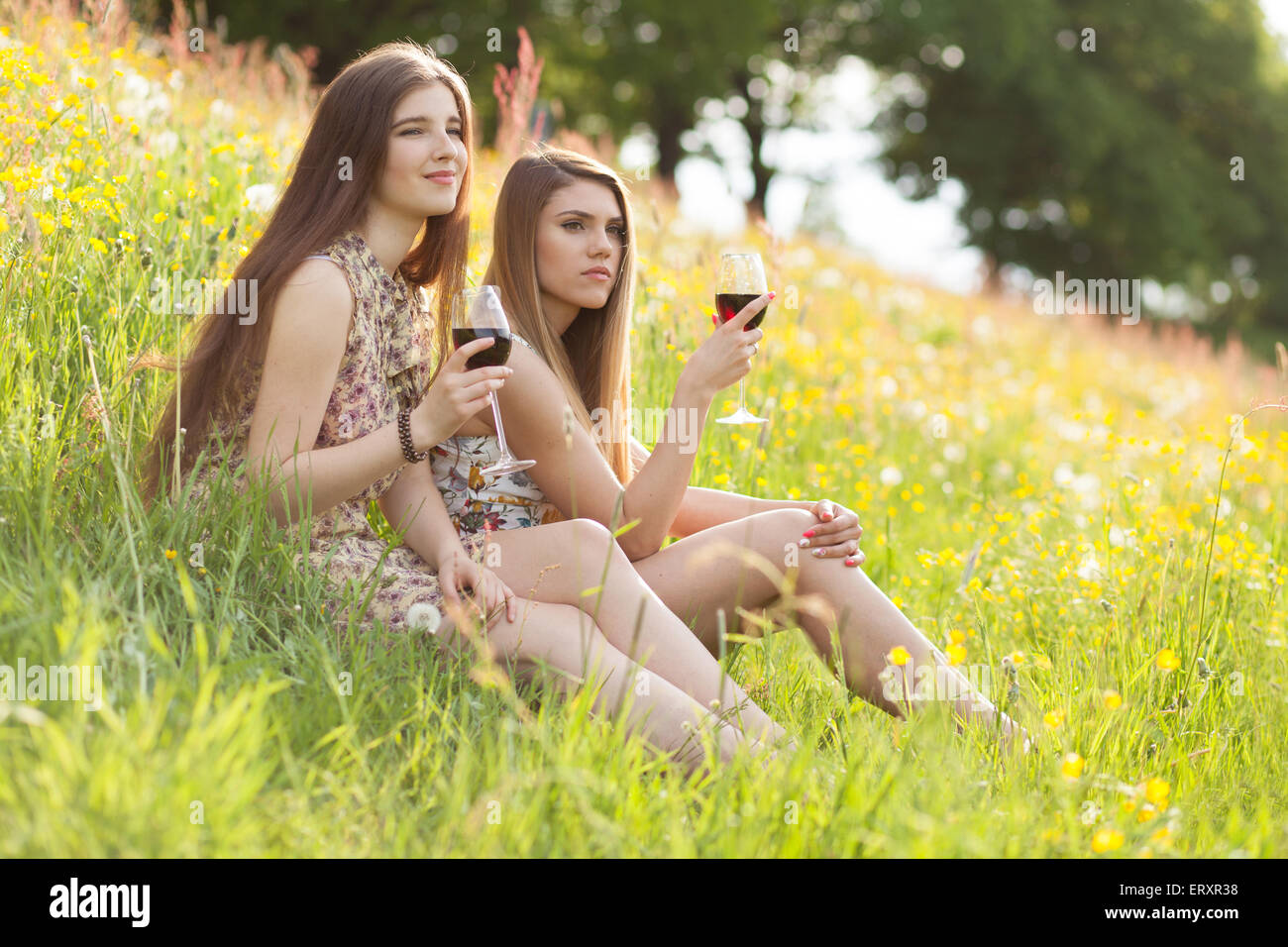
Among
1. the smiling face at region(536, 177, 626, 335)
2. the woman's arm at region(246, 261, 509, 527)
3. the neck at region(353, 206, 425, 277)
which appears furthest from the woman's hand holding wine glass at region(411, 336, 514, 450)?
the smiling face at region(536, 177, 626, 335)

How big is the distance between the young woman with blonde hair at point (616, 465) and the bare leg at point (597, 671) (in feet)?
0.55

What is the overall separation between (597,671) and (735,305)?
104 cm

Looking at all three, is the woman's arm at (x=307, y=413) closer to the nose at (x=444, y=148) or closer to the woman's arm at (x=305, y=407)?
the woman's arm at (x=305, y=407)

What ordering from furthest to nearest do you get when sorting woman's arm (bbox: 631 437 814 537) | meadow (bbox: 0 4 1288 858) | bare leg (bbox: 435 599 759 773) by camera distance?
woman's arm (bbox: 631 437 814 537) → bare leg (bbox: 435 599 759 773) → meadow (bbox: 0 4 1288 858)

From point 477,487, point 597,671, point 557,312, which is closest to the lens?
point 597,671

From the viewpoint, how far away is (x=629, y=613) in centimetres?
253

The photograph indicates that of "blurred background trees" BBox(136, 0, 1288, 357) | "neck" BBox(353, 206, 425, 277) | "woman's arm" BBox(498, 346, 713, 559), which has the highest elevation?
"blurred background trees" BBox(136, 0, 1288, 357)

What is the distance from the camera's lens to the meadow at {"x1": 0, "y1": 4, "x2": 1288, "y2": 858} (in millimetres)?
1837

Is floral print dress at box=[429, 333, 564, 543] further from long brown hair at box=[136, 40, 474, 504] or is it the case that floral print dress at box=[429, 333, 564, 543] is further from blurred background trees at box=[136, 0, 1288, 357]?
blurred background trees at box=[136, 0, 1288, 357]

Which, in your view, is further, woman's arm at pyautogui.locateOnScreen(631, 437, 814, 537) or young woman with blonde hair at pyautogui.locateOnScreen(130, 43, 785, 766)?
woman's arm at pyautogui.locateOnScreen(631, 437, 814, 537)

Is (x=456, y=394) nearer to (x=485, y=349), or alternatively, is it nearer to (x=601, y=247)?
(x=485, y=349)

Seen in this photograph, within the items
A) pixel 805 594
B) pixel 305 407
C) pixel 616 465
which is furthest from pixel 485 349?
pixel 805 594
